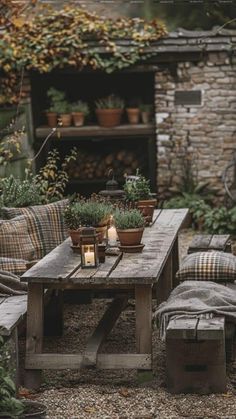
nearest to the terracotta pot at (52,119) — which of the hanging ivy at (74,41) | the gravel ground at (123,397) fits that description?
the hanging ivy at (74,41)

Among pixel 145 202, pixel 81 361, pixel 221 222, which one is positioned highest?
pixel 145 202

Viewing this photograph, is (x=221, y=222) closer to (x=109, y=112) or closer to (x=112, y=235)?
(x=109, y=112)

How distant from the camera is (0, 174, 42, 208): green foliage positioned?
28.0ft

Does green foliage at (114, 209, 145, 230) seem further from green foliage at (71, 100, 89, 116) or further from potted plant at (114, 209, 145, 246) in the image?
green foliage at (71, 100, 89, 116)

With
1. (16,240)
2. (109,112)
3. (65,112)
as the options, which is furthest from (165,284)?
(65,112)

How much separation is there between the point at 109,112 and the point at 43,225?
18.1 feet

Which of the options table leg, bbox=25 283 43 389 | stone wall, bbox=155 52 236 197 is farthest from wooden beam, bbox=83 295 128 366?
stone wall, bbox=155 52 236 197

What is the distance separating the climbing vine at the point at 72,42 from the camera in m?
12.8

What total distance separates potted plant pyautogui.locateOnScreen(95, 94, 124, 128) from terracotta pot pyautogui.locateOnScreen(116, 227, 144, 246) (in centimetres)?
673

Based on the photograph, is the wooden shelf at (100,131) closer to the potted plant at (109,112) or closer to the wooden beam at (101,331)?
the potted plant at (109,112)

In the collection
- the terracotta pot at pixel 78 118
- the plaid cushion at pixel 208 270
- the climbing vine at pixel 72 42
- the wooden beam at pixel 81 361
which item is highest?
the climbing vine at pixel 72 42

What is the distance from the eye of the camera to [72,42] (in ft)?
42.3

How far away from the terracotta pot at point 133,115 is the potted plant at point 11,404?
27.6 feet

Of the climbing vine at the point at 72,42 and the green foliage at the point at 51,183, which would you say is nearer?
the green foliage at the point at 51,183
